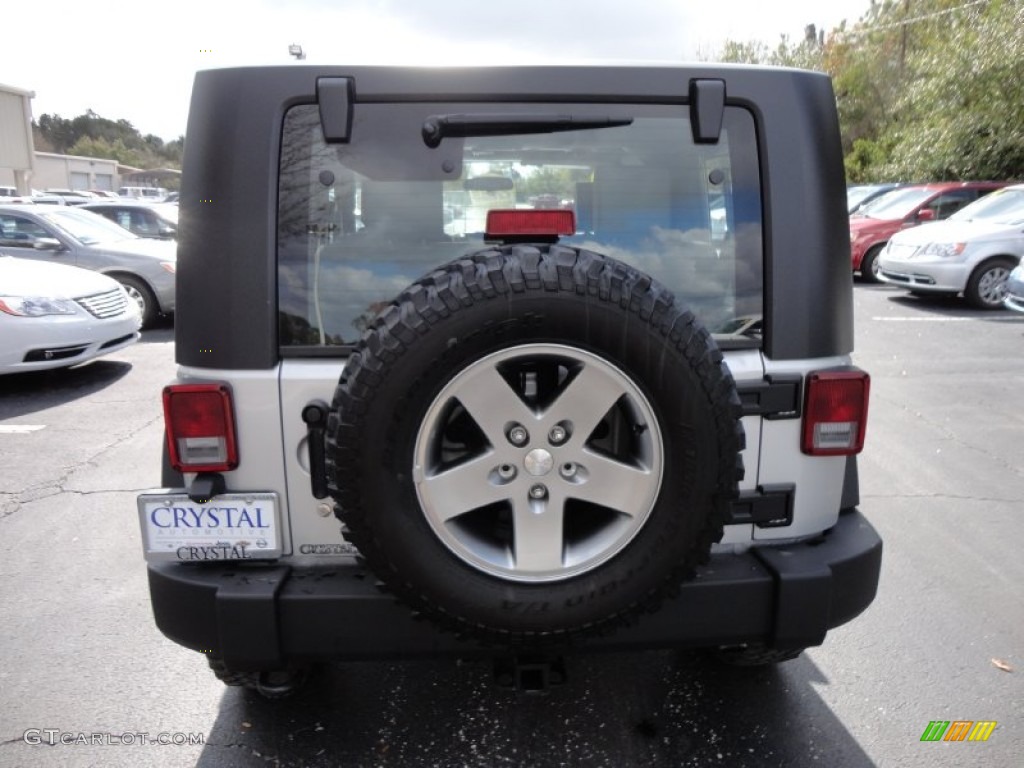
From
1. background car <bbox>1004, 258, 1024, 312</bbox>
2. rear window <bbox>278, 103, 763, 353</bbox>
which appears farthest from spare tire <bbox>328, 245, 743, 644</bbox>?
background car <bbox>1004, 258, 1024, 312</bbox>

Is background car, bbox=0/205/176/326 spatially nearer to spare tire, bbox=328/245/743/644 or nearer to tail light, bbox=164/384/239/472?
tail light, bbox=164/384/239/472

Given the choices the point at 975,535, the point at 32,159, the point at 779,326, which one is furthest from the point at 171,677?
the point at 32,159

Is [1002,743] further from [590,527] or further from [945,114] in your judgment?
[945,114]

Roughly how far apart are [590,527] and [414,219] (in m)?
0.95

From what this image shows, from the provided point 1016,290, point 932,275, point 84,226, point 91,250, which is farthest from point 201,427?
point 932,275

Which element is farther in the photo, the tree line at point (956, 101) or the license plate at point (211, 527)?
the tree line at point (956, 101)

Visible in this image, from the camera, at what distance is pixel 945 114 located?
67.4 ft

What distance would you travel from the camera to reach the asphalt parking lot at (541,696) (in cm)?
253

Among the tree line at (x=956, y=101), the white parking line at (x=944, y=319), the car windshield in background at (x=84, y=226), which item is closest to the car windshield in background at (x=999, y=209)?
the white parking line at (x=944, y=319)

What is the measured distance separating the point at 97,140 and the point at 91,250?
108 meters

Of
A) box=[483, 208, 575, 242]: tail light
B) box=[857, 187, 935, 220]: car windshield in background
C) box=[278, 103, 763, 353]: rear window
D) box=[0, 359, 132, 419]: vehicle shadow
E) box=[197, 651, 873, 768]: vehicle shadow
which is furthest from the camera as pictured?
box=[857, 187, 935, 220]: car windshield in background

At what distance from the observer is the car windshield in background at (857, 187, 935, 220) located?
45.4 feet

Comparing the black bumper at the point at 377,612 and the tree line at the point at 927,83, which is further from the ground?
the tree line at the point at 927,83

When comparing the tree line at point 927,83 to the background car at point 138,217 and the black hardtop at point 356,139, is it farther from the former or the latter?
the black hardtop at point 356,139
